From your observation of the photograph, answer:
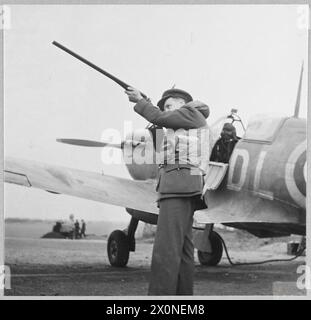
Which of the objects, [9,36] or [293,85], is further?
[293,85]

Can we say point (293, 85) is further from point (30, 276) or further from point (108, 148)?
point (30, 276)

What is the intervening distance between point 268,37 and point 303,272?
6.69 ft

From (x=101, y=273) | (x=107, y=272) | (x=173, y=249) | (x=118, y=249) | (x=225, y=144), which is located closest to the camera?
(x=173, y=249)

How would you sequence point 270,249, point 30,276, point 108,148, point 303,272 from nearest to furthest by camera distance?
point 303,272
point 30,276
point 108,148
point 270,249

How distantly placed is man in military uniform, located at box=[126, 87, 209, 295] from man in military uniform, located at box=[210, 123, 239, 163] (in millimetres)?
2160

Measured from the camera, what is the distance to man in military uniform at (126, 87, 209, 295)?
4.21 m

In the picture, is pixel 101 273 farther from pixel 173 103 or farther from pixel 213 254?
pixel 173 103

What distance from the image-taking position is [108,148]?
20.8ft

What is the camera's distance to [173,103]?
462 cm

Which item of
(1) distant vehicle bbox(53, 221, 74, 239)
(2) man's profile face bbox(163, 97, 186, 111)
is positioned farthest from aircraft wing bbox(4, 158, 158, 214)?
(2) man's profile face bbox(163, 97, 186, 111)

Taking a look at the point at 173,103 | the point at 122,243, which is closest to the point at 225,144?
the point at 122,243

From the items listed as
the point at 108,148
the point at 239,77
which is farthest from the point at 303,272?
the point at 108,148

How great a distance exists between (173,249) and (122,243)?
2.92 m

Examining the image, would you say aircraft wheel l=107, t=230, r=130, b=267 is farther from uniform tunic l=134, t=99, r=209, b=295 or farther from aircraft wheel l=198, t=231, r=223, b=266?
uniform tunic l=134, t=99, r=209, b=295
